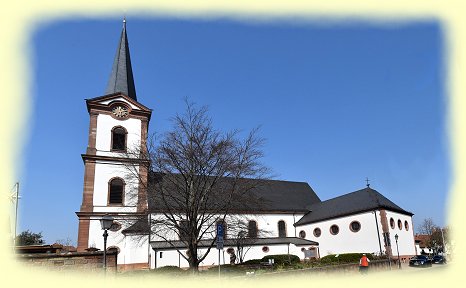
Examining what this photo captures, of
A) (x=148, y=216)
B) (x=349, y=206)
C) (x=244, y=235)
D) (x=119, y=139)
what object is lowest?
(x=244, y=235)

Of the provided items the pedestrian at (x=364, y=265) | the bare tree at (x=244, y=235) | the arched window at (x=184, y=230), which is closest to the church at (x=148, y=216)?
the bare tree at (x=244, y=235)

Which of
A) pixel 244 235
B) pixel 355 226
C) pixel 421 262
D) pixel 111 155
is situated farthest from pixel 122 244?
pixel 421 262

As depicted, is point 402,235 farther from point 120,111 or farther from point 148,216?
point 120,111

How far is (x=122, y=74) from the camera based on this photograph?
39250 mm

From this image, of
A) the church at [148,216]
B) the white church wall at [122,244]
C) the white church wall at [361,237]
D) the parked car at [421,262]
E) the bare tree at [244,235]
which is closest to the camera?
the bare tree at [244,235]

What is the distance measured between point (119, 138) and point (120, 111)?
2967 millimetres

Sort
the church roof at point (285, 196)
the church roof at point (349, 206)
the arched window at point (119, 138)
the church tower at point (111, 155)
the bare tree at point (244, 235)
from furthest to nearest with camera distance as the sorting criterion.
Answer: the church roof at point (285, 196), the church roof at point (349, 206), the arched window at point (119, 138), the church tower at point (111, 155), the bare tree at point (244, 235)

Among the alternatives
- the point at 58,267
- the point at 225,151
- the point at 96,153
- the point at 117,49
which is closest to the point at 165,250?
the point at 96,153

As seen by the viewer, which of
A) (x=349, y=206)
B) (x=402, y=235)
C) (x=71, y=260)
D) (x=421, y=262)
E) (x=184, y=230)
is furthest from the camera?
(x=349, y=206)

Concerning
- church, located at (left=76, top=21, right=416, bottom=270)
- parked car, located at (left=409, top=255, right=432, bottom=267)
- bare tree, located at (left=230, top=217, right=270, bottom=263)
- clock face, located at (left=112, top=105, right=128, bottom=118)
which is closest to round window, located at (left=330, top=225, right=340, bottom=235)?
church, located at (left=76, top=21, right=416, bottom=270)

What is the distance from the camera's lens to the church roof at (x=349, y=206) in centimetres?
3628

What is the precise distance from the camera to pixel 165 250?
3269 cm

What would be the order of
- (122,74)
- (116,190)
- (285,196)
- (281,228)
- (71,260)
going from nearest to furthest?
(71,260) → (116,190) → (122,74) → (281,228) → (285,196)

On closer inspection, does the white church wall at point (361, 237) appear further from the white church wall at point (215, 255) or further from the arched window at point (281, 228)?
the arched window at point (281, 228)
